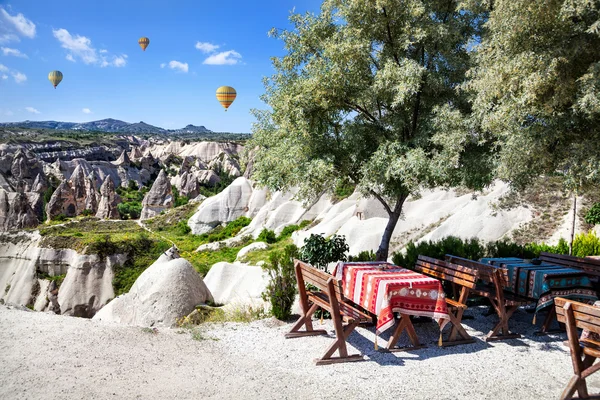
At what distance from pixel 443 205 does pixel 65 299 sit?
85.8 feet

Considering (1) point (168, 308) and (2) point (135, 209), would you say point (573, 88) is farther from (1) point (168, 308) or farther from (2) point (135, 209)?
(2) point (135, 209)

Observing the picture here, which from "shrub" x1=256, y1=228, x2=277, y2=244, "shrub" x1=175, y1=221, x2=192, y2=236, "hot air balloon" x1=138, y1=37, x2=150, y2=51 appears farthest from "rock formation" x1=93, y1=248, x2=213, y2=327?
"hot air balloon" x1=138, y1=37, x2=150, y2=51

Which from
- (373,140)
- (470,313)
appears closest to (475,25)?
(373,140)

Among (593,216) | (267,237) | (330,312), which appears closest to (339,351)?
(330,312)

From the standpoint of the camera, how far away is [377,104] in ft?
34.4

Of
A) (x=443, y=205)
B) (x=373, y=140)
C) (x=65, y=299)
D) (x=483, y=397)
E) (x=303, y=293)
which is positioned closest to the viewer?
(x=483, y=397)

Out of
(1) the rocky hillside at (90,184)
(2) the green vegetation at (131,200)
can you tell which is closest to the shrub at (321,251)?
(1) the rocky hillside at (90,184)

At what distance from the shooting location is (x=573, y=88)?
7520 millimetres

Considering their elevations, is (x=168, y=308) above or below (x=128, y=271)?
above

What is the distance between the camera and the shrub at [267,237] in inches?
1532

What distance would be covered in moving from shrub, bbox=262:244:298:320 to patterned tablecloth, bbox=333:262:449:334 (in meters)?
1.88

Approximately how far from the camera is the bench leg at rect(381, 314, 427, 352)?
7079 millimetres

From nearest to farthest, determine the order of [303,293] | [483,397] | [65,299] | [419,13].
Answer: [483,397] → [303,293] → [419,13] → [65,299]

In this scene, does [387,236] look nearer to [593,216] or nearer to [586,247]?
[586,247]
